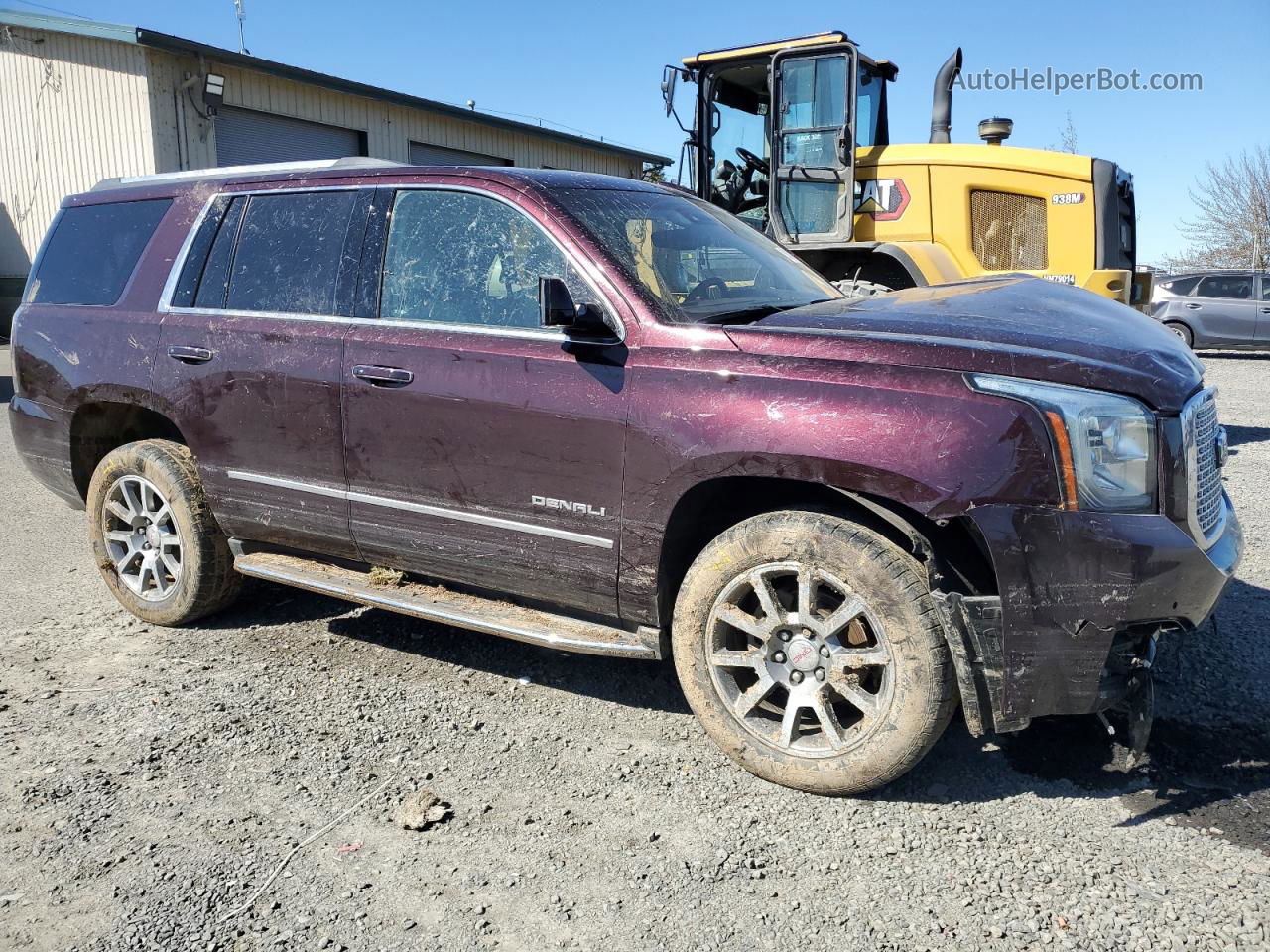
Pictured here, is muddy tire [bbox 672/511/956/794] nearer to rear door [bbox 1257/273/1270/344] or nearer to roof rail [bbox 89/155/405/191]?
roof rail [bbox 89/155/405/191]

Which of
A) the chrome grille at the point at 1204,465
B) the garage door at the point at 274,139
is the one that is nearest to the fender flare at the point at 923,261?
the chrome grille at the point at 1204,465

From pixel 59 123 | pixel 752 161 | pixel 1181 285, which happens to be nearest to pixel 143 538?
pixel 752 161

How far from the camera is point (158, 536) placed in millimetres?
4754

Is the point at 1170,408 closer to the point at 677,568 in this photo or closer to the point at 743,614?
the point at 743,614

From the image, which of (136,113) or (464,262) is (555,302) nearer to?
(464,262)

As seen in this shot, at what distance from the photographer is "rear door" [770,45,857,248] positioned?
28.0 feet

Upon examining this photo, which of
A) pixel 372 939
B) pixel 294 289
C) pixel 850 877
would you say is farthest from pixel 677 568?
pixel 294 289

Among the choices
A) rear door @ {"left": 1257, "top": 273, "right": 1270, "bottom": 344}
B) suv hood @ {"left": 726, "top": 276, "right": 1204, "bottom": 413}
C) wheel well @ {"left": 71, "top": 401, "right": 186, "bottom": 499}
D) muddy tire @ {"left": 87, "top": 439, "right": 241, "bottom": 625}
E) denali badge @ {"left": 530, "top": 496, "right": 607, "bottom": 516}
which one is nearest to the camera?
suv hood @ {"left": 726, "top": 276, "right": 1204, "bottom": 413}

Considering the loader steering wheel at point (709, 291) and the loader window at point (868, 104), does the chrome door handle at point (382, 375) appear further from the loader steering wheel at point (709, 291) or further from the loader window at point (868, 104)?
the loader window at point (868, 104)

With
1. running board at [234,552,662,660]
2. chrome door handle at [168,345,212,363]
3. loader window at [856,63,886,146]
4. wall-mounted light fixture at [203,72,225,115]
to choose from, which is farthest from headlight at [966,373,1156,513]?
wall-mounted light fixture at [203,72,225,115]

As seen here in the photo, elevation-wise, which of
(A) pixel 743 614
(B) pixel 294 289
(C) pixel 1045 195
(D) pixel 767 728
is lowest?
(D) pixel 767 728

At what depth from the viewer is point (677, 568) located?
3.58m

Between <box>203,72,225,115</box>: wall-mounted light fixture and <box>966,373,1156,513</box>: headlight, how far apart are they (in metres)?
17.0

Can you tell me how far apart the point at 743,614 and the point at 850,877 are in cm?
86
